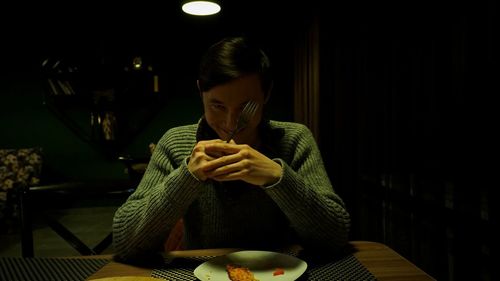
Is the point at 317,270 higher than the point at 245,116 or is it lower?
lower

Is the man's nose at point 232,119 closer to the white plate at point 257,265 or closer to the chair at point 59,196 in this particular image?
the white plate at point 257,265

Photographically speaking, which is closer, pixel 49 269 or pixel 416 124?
pixel 49 269

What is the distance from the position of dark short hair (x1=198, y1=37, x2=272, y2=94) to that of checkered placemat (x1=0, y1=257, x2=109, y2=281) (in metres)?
0.55

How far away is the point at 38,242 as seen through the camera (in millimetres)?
4043

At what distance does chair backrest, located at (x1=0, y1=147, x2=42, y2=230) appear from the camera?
4.40m

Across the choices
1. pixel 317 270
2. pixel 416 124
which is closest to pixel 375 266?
pixel 317 270

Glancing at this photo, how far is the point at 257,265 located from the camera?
938 mm

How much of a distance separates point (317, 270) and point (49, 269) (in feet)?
2.12

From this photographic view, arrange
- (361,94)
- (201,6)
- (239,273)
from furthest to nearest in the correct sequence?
(201,6) < (361,94) < (239,273)

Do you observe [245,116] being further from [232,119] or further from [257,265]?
[257,265]

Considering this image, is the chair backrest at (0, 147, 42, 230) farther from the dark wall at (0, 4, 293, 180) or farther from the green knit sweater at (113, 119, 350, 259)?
the green knit sweater at (113, 119, 350, 259)

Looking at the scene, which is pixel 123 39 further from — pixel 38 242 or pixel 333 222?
pixel 333 222

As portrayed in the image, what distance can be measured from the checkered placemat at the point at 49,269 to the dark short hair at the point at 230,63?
21.8 inches

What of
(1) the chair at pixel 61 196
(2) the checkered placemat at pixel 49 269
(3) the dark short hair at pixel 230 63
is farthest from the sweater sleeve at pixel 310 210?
(1) the chair at pixel 61 196
